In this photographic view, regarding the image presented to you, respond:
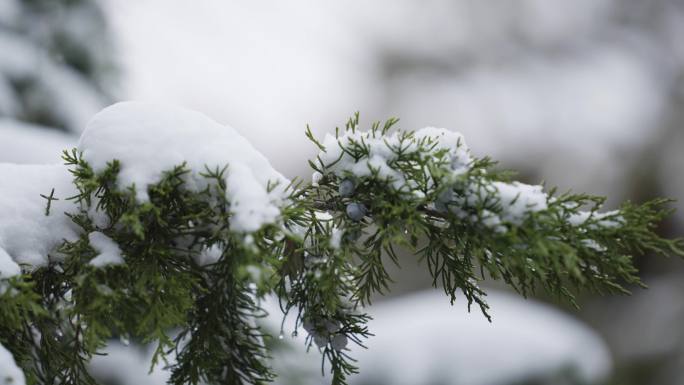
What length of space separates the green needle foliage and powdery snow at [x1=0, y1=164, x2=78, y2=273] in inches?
1.0

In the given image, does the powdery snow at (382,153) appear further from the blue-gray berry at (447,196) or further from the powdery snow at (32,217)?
the powdery snow at (32,217)

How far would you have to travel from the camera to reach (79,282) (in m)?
0.89

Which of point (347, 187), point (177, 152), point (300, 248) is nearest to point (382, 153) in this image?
point (347, 187)

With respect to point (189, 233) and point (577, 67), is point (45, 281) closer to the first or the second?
point (189, 233)

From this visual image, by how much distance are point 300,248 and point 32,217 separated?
0.54 metres

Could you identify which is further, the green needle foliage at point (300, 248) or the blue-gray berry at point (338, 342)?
the blue-gray berry at point (338, 342)

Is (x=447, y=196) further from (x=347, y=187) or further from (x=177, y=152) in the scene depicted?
(x=177, y=152)

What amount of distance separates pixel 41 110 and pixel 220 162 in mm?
3250

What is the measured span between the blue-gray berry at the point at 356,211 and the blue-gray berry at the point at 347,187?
0.04 m

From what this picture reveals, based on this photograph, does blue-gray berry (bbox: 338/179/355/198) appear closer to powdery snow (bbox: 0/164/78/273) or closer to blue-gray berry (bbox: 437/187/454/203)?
blue-gray berry (bbox: 437/187/454/203)

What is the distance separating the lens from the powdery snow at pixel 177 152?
0.92 metres

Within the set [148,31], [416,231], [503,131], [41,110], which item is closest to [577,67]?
[503,131]

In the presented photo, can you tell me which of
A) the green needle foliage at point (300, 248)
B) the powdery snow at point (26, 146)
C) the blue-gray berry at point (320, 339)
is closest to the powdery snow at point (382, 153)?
the green needle foliage at point (300, 248)

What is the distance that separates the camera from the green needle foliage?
0.90 m
